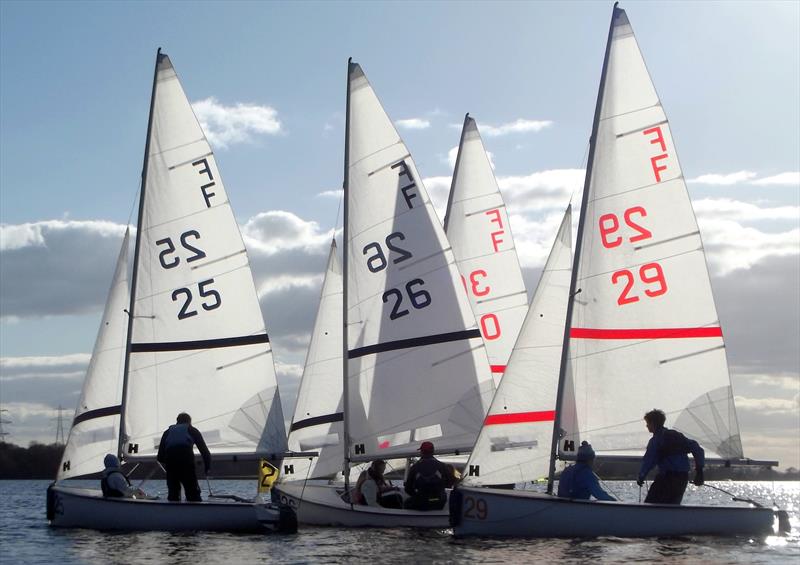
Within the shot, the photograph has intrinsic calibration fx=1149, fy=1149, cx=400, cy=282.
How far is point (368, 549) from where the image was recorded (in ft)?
49.9

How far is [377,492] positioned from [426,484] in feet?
3.49

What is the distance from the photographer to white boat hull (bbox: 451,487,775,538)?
15.7m

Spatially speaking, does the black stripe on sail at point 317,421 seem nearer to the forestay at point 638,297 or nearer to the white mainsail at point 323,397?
the white mainsail at point 323,397

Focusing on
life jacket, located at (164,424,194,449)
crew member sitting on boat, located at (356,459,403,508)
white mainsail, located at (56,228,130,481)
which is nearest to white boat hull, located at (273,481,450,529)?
crew member sitting on boat, located at (356,459,403,508)

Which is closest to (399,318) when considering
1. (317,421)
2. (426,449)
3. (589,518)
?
(426,449)

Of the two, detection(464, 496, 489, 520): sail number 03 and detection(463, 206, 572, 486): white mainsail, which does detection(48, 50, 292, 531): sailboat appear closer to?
detection(463, 206, 572, 486): white mainsail

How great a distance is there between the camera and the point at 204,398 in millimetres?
20234

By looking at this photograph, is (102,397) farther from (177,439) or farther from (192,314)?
(177,439)

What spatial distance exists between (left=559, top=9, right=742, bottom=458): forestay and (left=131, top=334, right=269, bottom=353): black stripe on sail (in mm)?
6022

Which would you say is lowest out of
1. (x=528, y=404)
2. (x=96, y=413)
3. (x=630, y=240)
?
(x=528, y=404)

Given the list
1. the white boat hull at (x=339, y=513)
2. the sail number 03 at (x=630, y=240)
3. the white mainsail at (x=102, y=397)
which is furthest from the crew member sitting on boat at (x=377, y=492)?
the white mainsail at (x=102, y=397)

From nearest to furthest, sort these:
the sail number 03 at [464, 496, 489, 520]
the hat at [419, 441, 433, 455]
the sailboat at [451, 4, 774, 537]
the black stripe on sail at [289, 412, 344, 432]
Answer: the sail number 03 at [464, 496, 489, 520]
the sailboat at [451, 4, 774, 537]
the hat at [419, 441, 433, 455]
the black stripe on sail at [289, 412, 344, 432]

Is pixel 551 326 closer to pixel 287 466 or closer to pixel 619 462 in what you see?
pixel 619 462

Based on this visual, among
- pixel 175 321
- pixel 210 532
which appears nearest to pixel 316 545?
pixel 210 532
